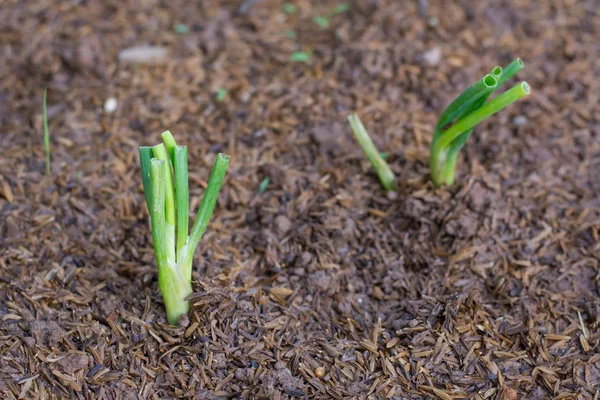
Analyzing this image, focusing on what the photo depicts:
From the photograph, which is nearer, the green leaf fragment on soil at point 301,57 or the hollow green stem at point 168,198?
the hollow green stem at point 168,198

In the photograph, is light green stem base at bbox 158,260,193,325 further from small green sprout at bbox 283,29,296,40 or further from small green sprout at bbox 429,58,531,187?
small green sprout at bbox 283,29,296,40

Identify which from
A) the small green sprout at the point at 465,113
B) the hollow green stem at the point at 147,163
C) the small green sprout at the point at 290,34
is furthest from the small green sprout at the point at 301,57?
the hollow green stem at the point at 147,163

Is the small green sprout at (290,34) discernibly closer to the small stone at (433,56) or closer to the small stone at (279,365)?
the small stone at (433,56)

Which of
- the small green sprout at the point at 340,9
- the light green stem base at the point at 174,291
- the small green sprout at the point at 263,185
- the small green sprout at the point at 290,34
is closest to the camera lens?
the light green stem base at the point at 174,291

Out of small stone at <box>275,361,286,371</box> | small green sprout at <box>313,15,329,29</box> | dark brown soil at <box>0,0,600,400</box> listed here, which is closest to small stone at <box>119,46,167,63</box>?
dark brown soil at <box>0,0,600,400</box>

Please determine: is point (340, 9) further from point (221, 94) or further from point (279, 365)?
point (279, 365)

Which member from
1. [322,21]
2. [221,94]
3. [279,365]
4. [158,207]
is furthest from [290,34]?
[279,365]

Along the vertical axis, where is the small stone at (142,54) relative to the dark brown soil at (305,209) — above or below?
above
